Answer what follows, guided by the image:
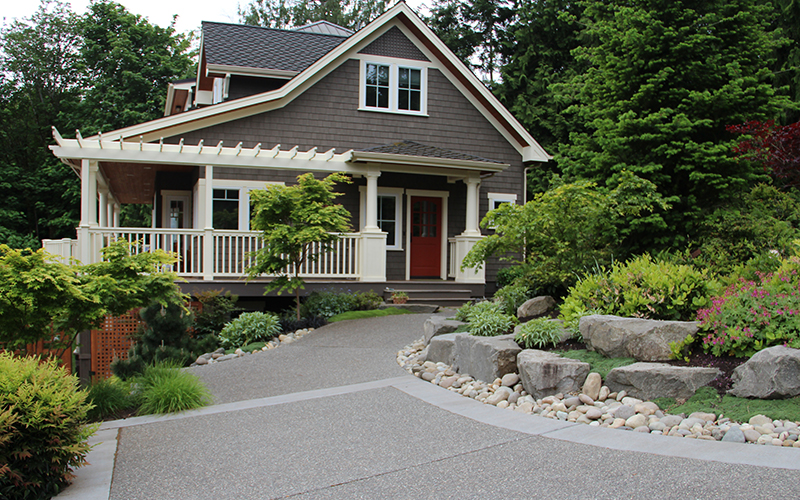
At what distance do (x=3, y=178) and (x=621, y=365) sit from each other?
3017cm

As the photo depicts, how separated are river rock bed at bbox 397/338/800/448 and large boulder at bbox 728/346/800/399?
12.9 inches

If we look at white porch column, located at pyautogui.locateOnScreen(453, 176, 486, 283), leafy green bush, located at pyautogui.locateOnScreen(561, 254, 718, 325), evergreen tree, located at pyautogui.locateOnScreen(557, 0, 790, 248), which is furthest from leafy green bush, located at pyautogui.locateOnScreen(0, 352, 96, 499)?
white porch column, located at pyautogui.locateOnScreen(453, 176, 486, 283)

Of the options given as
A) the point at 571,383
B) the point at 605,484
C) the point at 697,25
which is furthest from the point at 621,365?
the point at 697,25

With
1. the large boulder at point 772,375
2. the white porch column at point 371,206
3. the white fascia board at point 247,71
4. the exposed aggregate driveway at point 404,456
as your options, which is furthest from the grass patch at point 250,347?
the white fascia board at point 247,71

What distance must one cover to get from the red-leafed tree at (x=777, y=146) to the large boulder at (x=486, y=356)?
4.45 meters

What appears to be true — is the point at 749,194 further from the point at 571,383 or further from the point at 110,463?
the point at 110,463

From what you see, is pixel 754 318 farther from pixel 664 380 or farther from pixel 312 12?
pixel 312 12

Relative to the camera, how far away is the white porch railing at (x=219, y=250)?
11844 mm

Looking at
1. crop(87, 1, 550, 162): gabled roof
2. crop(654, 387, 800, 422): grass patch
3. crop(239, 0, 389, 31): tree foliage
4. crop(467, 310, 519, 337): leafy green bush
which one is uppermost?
crop(239, 0, 389, 31): tree foliage

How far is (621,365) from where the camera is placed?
6.03 m

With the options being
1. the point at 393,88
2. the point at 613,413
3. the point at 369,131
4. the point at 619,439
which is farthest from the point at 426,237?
the point at 619,439

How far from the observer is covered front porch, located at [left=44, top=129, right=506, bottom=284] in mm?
11836

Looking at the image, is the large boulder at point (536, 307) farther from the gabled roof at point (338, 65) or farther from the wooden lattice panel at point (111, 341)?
the gabled roof at point (338, 65)

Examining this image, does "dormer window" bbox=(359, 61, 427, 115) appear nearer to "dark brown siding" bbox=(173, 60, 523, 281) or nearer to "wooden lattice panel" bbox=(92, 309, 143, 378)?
"dark brown siding" bbox=(173, 60, 523, 281)
